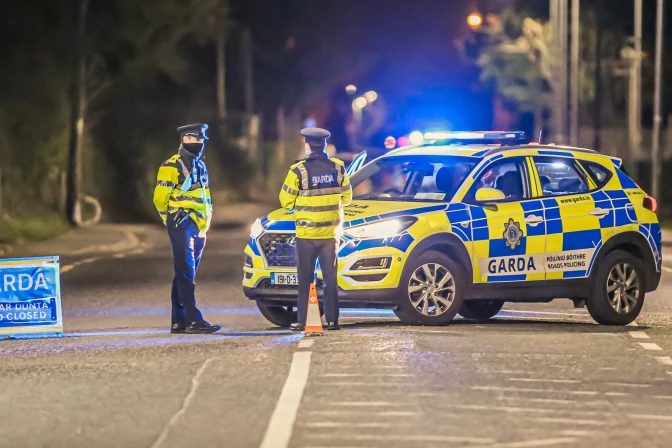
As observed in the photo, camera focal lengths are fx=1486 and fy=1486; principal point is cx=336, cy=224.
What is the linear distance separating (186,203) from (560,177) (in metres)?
3.62

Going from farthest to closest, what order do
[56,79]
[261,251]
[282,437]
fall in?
[56,79]
[261,251]
[282,437]

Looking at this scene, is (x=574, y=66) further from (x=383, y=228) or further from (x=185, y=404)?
(x=185, y=404)

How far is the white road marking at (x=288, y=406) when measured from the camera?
25.1 ft

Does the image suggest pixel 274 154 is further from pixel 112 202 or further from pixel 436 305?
pixel 436 305

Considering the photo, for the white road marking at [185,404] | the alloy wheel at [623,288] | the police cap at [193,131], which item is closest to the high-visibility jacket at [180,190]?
the police cap at [193,131]

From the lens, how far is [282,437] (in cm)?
771

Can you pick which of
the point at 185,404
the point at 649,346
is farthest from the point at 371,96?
the point at 185,404

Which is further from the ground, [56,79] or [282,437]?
[56,79]

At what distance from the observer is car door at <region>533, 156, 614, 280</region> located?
13.3 m

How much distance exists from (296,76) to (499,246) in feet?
195

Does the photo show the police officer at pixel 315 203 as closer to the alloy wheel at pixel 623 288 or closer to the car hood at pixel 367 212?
the car hood at pixel 367 212

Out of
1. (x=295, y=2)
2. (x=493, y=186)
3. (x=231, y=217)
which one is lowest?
(x=231, y=217)

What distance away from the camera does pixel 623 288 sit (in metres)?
13.7

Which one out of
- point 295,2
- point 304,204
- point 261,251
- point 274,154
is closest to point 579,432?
point 304,204
